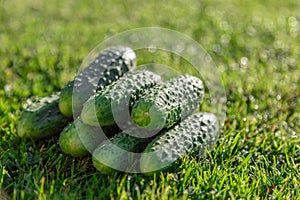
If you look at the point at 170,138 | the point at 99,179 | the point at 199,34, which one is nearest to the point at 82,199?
the point at 99,179

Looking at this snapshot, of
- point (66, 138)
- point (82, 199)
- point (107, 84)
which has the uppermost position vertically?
point (107, 84)

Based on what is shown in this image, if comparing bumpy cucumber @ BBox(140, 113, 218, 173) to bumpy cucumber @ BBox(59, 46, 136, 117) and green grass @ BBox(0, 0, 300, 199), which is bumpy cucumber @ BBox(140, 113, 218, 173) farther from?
bumpy cucumber @ BBox(59, 46, 136, 117)

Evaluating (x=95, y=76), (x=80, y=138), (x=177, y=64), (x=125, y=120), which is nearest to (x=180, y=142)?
(x=125, y=120)

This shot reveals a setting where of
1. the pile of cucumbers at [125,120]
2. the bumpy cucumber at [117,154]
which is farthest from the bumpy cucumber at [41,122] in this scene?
the bumpy cucumber at [117,154]

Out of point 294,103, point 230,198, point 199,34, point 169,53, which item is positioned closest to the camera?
point 230,198

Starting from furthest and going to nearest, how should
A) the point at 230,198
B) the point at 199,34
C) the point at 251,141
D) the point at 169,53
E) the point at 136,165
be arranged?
the point at 199,34
the point at 169,53
the point at 251,141
the point at 136,165
the point at 230,198

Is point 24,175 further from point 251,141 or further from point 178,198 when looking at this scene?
point 251,141

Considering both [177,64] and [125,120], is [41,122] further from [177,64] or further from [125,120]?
[177,64]
